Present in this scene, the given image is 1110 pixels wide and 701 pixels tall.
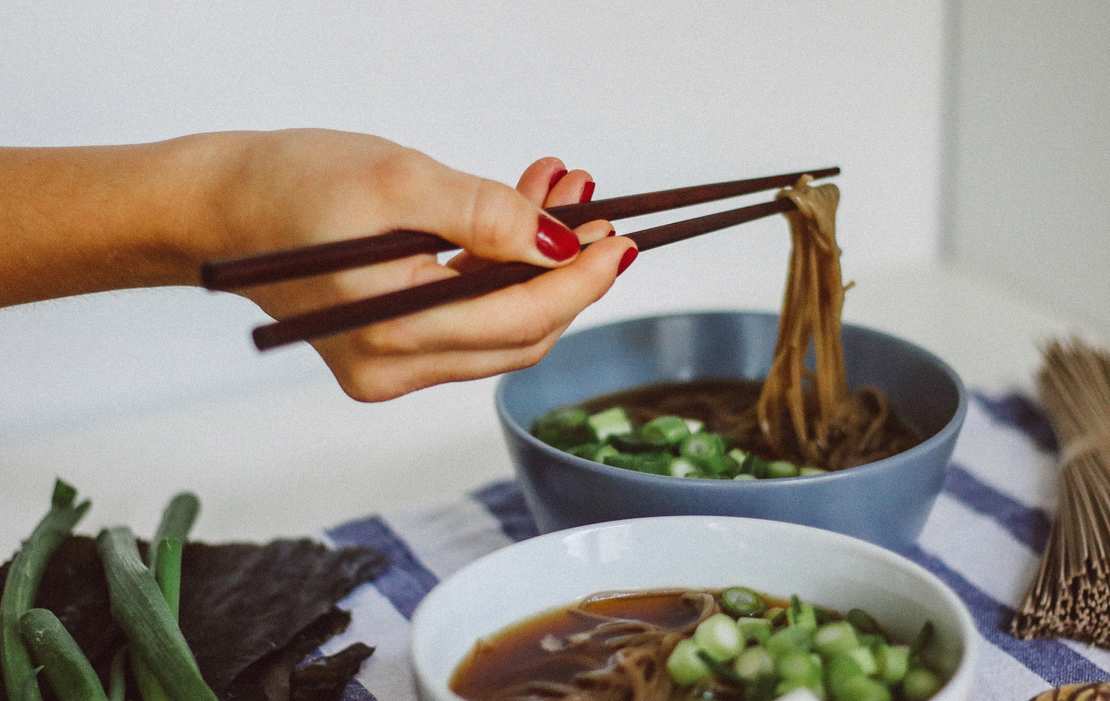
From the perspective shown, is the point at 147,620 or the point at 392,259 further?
the point at 147,620

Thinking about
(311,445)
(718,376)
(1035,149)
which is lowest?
(311,445)

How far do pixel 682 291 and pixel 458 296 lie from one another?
53.0 inches

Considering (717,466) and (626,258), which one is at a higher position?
(626,258)

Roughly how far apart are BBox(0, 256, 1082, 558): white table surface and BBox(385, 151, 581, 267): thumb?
639 millimetres

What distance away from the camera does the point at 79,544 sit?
3.71 feet

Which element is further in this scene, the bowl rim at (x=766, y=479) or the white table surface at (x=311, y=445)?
the white table surface at (x=311, y=445)

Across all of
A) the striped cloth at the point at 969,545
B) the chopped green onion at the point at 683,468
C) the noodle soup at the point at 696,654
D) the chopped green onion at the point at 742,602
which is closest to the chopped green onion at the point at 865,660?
the noodle soup at the point at 696,654

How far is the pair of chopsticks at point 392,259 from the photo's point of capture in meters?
0.72

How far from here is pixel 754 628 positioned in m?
0.85

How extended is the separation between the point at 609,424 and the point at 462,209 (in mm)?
423

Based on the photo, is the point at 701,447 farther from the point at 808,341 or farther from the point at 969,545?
the point at 969,545

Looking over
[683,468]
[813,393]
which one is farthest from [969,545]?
[683,468]

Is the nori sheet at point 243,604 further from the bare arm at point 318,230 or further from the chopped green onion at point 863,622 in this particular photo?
the chopped green onion at point 863,622

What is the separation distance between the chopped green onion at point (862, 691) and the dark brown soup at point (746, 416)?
1.32ft
